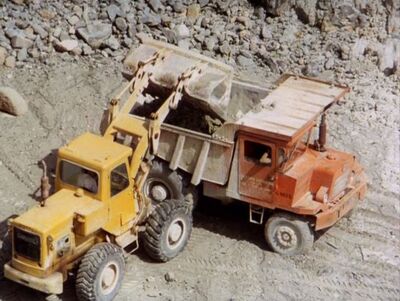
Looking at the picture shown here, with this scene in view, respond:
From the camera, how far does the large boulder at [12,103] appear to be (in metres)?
15.4

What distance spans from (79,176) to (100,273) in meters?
1.28

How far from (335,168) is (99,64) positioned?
4.98 metres

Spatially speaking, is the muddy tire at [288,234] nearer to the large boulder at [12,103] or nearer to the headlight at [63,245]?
the headlight at [63,245]

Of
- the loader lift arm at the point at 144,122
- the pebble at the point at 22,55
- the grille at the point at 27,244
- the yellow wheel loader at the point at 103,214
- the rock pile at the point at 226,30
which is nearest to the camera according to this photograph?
the grille at the point at 27,244

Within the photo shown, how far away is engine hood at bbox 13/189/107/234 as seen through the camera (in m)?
11.5

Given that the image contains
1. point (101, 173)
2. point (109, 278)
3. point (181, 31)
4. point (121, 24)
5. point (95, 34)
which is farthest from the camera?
point (181, 31)

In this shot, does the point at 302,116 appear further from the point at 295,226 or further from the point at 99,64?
the point at 99,64

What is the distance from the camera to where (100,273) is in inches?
466

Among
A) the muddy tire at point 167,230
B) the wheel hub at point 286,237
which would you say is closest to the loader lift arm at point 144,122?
the muddy tire at point 167,230

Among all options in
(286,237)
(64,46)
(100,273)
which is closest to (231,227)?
(286,237)

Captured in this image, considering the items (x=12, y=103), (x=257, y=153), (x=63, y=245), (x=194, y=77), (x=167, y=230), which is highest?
(x=194, y=77)

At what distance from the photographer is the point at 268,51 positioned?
17.0 metres

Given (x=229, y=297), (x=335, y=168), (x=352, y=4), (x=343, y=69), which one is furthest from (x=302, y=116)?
(x=352, y=4)

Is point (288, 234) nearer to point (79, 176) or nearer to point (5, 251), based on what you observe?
point (79, 176)
